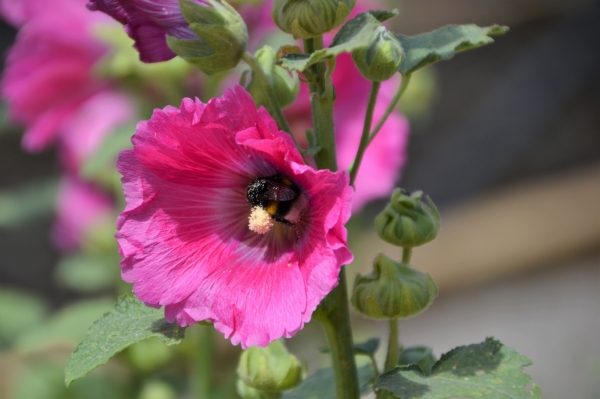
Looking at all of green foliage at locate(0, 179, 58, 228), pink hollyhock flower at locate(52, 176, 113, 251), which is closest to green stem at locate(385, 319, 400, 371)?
pink hollyhock flower at locate(52, 176, 113, 251)

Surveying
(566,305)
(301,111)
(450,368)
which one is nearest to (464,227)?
(566,305)

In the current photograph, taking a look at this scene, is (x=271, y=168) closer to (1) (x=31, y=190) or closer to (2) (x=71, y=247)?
(2) (x=71, y=247)

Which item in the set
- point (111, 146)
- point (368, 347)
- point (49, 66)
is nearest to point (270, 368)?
point (368, 347)

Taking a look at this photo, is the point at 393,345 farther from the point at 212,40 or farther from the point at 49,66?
the point at 49,66

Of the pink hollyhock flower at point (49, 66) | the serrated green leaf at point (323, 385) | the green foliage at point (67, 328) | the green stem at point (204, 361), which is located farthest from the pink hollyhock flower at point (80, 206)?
the serrated green leaf at point (323, 385)

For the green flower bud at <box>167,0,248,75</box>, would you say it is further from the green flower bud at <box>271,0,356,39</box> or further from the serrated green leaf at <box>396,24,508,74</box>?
the serrated green leaf at <box>396,24,508,74</box>
